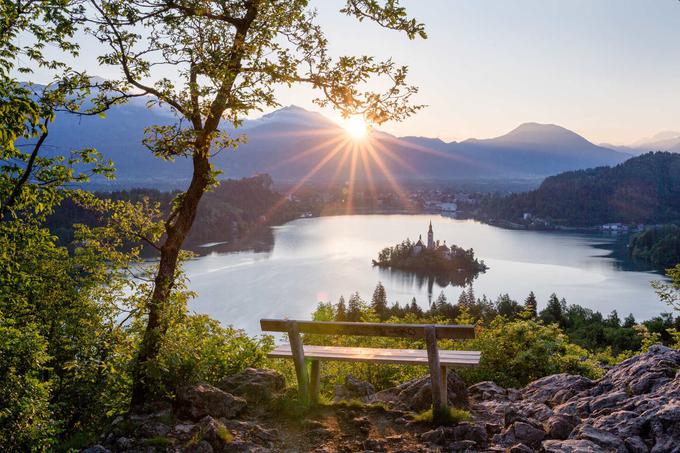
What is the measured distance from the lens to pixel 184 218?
598cm

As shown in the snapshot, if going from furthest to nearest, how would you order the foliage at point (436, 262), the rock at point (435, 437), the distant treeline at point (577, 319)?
the foliage at point (436, 262) → the distant treeline at point (577, 319) → the rock at point (435, 437)

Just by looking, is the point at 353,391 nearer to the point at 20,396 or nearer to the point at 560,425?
the point at 560,425

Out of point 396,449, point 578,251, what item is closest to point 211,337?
point 396,449

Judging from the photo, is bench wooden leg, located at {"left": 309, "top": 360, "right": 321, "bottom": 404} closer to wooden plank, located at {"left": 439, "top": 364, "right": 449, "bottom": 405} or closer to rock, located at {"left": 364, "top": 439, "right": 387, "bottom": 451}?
rock, located at {"left": 364, "top": 439, "right": 387, "bottom": 451}

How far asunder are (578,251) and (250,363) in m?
121

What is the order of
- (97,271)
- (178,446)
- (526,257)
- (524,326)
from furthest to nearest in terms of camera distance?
(526,257) < (524,326) < (97,271) < (178,446)

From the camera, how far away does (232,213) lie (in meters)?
126

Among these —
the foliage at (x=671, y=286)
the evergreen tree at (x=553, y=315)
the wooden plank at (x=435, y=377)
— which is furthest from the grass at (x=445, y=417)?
the evergreen tree at (x=553, y=315)

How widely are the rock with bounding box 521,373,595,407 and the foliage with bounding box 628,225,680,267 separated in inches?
4246

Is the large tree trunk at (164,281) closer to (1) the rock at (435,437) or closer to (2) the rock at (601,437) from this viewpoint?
(1) the rock at (435,437)

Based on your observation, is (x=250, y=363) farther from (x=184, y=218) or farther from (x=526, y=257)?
(x=526, y=257)

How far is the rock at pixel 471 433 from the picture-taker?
4859 millimetres

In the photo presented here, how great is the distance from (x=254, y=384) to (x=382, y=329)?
166 cm

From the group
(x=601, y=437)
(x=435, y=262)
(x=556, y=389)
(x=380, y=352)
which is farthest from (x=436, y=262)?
(x=601, y=437)
